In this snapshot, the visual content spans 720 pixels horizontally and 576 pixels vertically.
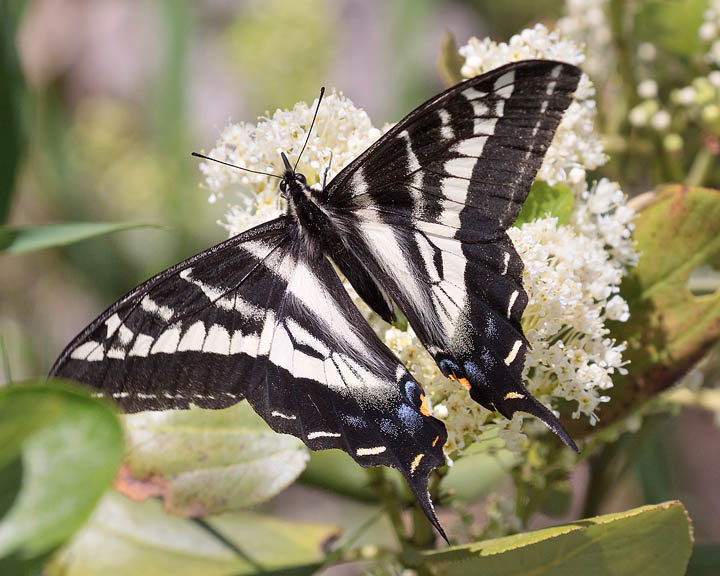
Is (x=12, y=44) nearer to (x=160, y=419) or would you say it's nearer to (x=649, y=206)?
(x=160, y=419)

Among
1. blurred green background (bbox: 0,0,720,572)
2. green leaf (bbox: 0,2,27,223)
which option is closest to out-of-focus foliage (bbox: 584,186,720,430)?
blurred green background (bbox: 0,0,720,572)

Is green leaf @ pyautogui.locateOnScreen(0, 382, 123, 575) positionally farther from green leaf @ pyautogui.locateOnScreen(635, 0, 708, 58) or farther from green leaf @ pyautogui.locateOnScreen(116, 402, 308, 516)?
green leaf @ pyautogui.locateOnScreen(635, 0, 708, 58)

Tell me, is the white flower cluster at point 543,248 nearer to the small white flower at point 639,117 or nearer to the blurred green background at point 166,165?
the small white flower at point 639,117

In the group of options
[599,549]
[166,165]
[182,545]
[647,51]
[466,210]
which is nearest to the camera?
[599,549]

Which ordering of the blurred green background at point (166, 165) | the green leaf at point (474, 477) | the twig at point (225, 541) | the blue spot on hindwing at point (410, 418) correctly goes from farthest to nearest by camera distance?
the blurred green background at point (166, 165) < the green leaf at point (474, 477) < the twig at point (225, 541) < the blue spot on hindwing at point (410, 418)

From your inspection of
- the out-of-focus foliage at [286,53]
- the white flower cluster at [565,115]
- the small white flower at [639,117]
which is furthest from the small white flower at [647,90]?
the out-of-focus foliage at [286,53]

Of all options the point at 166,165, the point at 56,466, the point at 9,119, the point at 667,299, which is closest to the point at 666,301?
the point at 667,299

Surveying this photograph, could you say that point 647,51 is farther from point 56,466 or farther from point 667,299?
point 56,466
